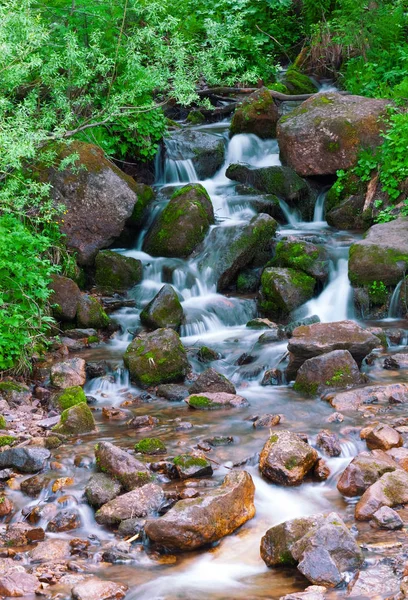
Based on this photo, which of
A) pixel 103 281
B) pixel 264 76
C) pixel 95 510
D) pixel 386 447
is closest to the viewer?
pixel 95 510

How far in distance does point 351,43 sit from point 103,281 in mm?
8778

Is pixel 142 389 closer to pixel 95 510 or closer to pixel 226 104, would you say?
pixel 95 510

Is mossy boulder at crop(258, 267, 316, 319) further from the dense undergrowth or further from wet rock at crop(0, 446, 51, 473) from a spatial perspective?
wet rock at crop(0, 446, 51, 473)

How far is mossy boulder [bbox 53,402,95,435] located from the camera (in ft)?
23.4

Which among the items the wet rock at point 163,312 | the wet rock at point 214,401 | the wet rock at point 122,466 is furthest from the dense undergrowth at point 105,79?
the wet rock at point 122,466

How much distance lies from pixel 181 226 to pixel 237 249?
113cm

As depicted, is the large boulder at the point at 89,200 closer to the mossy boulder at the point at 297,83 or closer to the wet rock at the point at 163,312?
the wet rock at the point at 163,312

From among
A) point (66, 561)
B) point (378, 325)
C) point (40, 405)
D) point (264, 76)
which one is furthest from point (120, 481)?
point (264, 76)

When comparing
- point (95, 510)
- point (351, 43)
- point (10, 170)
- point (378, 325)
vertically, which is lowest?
point (378, 325)

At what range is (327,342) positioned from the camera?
8391 millimetres

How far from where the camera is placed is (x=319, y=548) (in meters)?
4.32

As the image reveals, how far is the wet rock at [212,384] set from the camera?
8172 mm

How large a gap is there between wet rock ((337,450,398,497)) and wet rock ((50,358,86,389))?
4.09 m

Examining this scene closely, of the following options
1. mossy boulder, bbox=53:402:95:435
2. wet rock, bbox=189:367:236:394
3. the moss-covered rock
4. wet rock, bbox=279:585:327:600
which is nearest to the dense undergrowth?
mossy boulder, bbox=53:402:95:435
